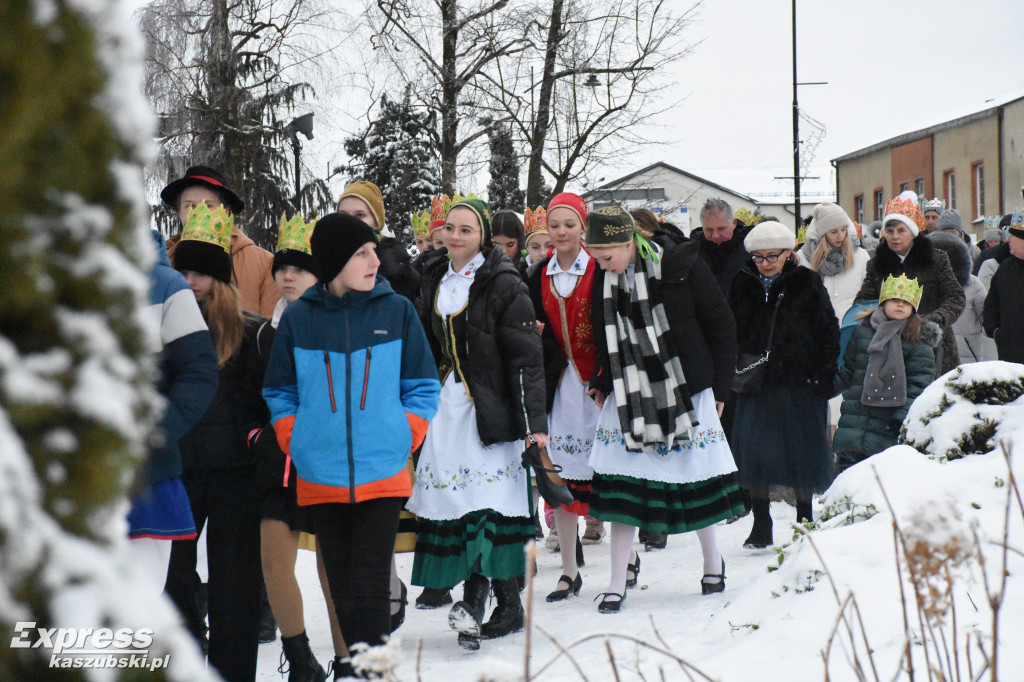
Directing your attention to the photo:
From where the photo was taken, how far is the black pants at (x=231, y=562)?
3869mm

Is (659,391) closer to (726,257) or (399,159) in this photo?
(726,257)

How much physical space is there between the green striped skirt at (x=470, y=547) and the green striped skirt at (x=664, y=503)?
52cm

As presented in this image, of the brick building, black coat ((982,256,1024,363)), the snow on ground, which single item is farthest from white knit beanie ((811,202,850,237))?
the brick building

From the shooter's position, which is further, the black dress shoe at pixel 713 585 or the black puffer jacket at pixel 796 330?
the black puffer jacket at pixel 796 330

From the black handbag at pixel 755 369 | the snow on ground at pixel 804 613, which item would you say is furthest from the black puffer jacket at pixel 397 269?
the black handbag at pixel 755 369

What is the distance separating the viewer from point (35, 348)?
625 mm

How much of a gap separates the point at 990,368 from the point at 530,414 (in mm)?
2077

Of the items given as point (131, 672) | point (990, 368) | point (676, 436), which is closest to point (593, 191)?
point (676, 436)

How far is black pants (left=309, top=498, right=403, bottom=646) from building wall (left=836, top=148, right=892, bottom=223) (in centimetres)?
4305

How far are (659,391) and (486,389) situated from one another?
934 mm

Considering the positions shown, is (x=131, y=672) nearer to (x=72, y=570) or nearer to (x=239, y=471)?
(x=72, y=570)

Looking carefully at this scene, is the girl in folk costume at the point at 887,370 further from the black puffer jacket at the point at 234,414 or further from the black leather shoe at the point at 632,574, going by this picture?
the black puffer jacket at the point at 234,414

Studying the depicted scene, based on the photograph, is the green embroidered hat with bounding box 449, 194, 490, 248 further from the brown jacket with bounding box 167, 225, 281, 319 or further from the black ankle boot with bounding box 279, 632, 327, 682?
the black ankle boot with bounding box 279, 632, 327, 682

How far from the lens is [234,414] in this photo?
4062 mm
